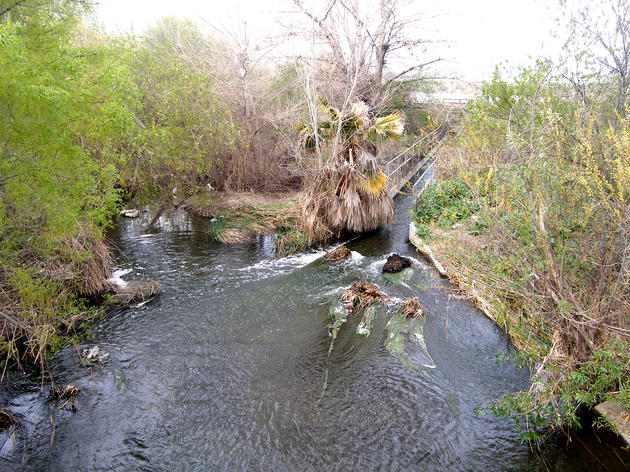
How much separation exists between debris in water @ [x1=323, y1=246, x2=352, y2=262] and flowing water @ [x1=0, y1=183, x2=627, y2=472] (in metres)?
1.63

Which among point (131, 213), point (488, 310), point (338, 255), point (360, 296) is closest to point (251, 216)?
point (338, 255)

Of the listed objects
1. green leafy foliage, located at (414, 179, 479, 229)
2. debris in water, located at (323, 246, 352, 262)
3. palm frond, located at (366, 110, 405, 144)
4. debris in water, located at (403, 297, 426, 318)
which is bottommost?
debris in water, located at (403, 297, 426, 318)

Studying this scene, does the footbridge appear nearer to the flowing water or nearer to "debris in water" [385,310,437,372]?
the flowing water

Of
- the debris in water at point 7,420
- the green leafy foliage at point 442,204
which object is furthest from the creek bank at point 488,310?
the debris in water at point 7,420

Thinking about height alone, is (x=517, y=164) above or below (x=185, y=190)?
above

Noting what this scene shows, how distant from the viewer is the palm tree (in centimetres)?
1147

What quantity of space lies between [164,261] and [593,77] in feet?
34.7

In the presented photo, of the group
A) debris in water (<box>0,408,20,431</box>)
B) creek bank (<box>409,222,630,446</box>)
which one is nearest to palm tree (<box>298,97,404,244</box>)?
creek bank (<box>409,222,630,446</box>)

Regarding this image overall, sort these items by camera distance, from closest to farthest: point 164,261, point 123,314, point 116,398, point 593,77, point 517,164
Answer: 1. point 517,164
2. point 116,398
3. point 593,77
4. point 123,314
5. point 164,261

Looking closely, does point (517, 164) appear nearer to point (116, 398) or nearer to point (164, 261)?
point (116, 398)

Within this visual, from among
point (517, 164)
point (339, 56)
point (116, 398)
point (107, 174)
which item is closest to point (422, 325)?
point (517, 164)

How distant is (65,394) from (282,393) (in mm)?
3182

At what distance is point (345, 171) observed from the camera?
11.6 m

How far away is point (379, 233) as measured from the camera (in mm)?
12930
